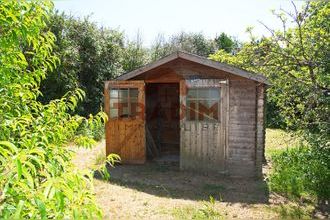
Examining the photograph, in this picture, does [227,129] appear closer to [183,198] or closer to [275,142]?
[183,198]

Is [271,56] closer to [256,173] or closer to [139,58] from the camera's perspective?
[256,173]

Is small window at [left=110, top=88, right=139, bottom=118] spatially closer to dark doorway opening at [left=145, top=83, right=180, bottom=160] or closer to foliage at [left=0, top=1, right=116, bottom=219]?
dark doorway opening at [left=145, top=83, right=180, bottom=160]

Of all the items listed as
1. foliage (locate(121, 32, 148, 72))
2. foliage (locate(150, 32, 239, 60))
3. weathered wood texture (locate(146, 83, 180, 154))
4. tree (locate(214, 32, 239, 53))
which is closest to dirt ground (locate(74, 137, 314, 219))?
weathered wood texture (locate(146, 83, 180, 154))

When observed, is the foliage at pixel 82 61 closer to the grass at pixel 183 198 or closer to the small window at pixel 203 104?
the grass at pixel 183 198

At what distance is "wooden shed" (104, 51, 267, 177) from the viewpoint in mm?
8789

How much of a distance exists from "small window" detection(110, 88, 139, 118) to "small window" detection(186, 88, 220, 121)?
170 cm

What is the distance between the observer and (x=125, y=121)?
10070 mm

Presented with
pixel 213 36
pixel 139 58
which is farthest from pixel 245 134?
pixel 213 36

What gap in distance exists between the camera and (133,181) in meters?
8.42

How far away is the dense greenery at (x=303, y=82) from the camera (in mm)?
5511

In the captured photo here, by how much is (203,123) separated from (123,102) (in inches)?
99.5

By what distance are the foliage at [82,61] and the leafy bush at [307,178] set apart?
961 cm

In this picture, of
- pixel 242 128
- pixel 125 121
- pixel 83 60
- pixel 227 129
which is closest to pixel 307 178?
pixel 242 128

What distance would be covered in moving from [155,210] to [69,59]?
10.1 m
